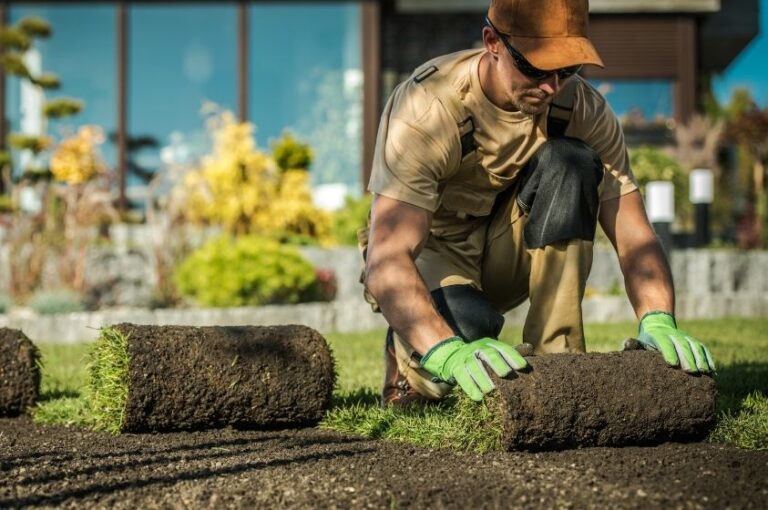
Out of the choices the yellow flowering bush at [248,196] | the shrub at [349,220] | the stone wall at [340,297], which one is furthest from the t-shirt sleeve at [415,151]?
the yellow flowering bush at [248,196]

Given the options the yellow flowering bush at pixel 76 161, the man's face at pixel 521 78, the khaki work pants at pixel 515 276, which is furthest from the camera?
the yellow flowering bush at pixel 76 161

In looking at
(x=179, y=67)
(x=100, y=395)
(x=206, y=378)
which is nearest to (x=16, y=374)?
(x=100, y=395)

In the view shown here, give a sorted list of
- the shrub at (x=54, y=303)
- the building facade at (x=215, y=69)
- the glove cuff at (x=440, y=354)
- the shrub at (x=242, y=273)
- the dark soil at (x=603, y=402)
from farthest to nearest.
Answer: the building facade at (x=215, y=69)
the shrub at (x=54, y=303)
the shrub at (x=242, y=273)
the glove cuff at (x=440, y=354)
the dark soil at (x=603, y=402)

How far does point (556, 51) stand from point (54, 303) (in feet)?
20.5

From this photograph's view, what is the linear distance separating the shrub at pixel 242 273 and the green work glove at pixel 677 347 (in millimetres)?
5140

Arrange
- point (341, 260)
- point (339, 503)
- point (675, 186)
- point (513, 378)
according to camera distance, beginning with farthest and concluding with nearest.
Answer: point (675, 186), point (341, 260), point (513, 378), point (339, 503)

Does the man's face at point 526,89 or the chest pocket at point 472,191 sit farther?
the chest pocket at point 472,191

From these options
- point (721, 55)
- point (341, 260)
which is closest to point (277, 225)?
point (341, 260)

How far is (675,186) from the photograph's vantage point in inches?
488

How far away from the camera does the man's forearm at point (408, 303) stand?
3.27 meters

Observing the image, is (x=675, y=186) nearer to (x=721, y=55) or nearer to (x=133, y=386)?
(x=721, y=55)

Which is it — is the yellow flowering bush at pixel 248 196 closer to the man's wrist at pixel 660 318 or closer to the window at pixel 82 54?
the window at pixel 82 54

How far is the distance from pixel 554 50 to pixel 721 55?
681 inches

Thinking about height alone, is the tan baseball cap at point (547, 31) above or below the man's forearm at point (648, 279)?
above
